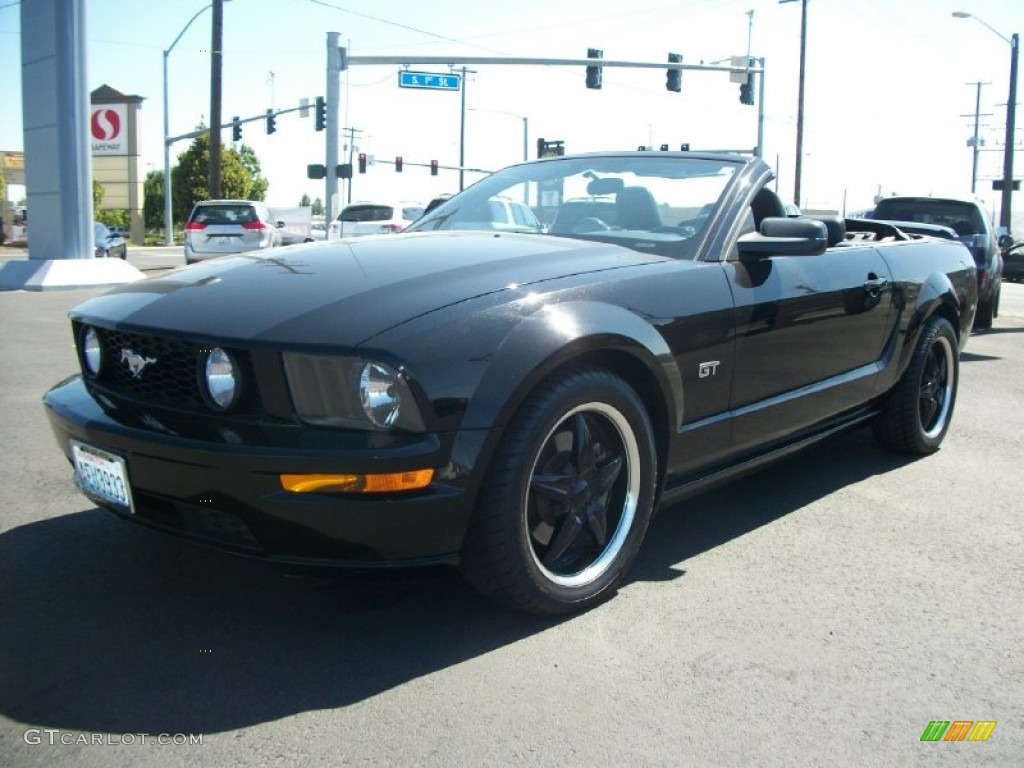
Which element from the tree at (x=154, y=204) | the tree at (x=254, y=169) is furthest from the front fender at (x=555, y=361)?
the tree at (x=154, y=204)

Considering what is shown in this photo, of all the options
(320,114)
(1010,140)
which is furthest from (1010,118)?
(320,114)

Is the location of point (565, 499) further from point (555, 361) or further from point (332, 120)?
point (332, 120)

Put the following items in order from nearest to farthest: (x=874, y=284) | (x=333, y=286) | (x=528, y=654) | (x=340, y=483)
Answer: (x=340, y=483) → (x=528, y=654) → (x=333, y=286) → (x=874, y=284)

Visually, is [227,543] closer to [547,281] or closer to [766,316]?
[547,281]

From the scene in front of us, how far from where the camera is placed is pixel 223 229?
18781 millimetres

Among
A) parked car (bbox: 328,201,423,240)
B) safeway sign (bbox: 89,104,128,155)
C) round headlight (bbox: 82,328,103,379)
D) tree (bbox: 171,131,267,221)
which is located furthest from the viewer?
tree (bbox: 171,131,267,221)

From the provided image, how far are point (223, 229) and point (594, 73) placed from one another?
11408 mm

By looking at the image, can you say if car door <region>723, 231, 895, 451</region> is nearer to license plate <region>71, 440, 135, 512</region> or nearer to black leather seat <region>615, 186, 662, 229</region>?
black leather seat <region>615, 186, 662, 229</region>

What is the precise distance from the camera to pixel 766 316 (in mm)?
3615

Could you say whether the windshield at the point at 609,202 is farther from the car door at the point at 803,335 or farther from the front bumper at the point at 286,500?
the front bumper at the point at 286,500

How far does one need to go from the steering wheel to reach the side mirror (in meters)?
0.56

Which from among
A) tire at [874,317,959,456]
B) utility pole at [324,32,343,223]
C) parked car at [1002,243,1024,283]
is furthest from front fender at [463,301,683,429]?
parked car at [1002,243,1024,283]

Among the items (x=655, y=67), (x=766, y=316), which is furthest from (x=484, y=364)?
(x=655, y=67)

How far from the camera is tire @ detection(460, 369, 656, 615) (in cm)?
266
